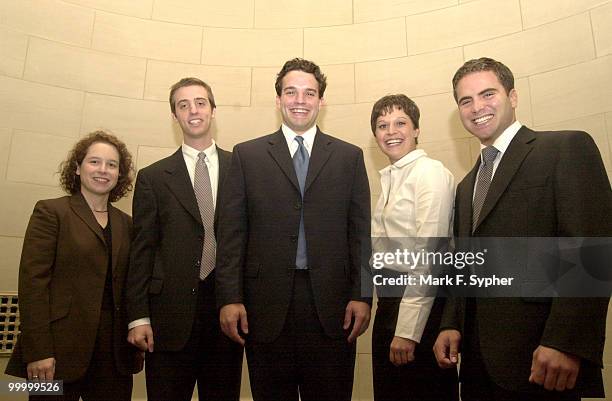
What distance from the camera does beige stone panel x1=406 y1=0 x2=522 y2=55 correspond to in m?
3.59

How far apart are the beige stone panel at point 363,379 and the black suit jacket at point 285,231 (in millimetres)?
1822

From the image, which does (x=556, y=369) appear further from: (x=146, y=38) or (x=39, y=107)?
(x=146, y=38)

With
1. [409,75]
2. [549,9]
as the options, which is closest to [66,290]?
[409,75]

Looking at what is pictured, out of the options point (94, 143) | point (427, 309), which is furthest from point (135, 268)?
point (427, 309)

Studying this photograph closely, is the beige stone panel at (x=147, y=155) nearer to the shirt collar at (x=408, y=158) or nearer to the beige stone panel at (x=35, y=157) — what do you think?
the beige stone panel at (x=35, y=157)

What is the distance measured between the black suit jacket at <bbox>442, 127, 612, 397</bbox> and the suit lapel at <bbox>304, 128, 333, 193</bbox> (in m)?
0.67

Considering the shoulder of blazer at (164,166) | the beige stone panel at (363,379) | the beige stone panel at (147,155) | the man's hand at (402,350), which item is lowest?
the beige stone panel at (363,379)

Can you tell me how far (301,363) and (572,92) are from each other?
264cm

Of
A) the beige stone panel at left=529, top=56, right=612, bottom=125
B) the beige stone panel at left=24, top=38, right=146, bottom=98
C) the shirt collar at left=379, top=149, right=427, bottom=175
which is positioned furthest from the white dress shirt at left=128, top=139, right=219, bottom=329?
the beige stone panel at left=529, top=56, right=612, bottom=125

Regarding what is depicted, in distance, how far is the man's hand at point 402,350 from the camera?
1.89 metres

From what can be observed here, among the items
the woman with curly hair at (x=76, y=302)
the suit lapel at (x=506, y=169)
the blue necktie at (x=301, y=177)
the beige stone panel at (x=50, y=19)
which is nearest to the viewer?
the suit lapel at (x=506, y=169)

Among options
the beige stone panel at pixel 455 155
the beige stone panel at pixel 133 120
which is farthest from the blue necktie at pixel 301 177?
the beige stone panel at pixel 133 120

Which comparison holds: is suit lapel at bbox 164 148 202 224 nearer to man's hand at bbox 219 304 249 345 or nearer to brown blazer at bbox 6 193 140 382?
brown blazer at bbox 6 193 140 382

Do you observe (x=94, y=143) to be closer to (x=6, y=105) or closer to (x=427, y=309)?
(x=6, y=105)
